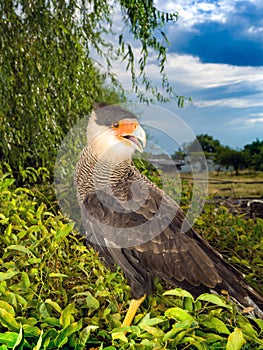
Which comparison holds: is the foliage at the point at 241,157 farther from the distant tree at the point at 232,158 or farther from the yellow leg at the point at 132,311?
the yellow leg at the point at 132,311

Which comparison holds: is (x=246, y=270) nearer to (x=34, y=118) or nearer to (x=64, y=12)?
(x=34, y=118)

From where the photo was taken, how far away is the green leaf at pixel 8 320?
169 centimetres

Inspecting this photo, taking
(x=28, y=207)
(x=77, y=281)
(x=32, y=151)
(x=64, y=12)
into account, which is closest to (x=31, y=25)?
(x=64, y=12)

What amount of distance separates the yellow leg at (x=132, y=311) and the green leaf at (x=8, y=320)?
45 cm

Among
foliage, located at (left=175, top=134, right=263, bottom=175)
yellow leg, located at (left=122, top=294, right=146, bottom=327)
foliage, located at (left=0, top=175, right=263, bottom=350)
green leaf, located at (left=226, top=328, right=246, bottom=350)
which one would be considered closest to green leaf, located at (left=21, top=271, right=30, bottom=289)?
foliage, located at (left=0, top=175, right=263, bottom=350)

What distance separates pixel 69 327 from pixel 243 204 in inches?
135

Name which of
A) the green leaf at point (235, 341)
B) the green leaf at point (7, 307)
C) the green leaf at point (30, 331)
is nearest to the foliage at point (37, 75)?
the green leaf at point (7, 307)

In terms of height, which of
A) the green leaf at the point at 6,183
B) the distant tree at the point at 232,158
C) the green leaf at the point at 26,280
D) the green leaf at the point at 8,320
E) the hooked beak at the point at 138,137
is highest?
the distant tree at the point at 232,158

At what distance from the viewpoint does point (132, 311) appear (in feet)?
6.45

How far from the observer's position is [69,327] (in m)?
1.69

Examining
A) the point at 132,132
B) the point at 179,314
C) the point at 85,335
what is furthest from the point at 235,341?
the point at 132,132

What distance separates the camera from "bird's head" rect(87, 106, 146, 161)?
1.82 metres

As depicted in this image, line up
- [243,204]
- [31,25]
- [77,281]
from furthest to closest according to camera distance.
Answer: [243,204] → [31,25] → [77,281]

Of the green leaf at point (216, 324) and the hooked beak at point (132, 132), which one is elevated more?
the hooked beak at point (132, 132)
